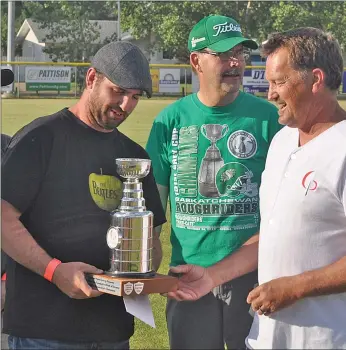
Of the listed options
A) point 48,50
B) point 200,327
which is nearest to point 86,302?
point 200,327

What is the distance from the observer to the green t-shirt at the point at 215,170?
2879 millimetres

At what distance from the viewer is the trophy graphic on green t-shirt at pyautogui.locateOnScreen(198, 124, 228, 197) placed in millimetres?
2877

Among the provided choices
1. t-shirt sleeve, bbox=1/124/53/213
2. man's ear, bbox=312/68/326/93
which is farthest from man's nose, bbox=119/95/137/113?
man's ear, bbox=312/68/326/93

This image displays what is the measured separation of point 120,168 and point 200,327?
4.09 ft

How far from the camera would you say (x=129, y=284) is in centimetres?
191

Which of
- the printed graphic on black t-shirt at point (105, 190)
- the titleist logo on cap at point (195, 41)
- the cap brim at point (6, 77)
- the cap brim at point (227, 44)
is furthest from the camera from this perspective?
the cap brim at point (6, 77)

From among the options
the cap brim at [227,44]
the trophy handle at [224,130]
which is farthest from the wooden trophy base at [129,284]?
the cap brim at [227,44]

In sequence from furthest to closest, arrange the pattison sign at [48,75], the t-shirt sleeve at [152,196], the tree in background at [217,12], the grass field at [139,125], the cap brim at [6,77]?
the tree in background at [217,12]
the pattison sign at [48,75]
the grass field at [139,125]
the cap brim at [6,77]
the t-shirt sleeve at [152,196]

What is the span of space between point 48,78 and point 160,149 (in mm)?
24658

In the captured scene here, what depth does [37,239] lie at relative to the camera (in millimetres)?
2100

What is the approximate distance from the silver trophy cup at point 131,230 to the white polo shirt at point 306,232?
13.7 inches

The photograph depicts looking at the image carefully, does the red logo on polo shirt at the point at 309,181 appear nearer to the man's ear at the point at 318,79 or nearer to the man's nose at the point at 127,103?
the man's ear at the point at 318,79

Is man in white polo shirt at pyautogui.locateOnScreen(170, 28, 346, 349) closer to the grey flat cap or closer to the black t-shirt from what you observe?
the grey flat cap

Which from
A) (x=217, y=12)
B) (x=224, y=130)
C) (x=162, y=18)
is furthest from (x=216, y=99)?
(x=162, y=18)
